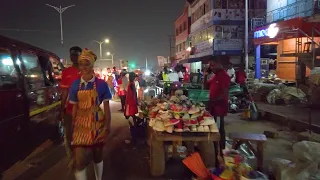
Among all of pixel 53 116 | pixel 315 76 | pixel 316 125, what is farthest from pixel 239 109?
pixel 53 116

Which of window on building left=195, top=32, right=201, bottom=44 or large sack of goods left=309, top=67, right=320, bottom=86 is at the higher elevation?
window on building left=195, top=32, right=201, bottom=44

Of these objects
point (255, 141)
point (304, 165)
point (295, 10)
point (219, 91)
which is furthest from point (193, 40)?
point (304, 165)

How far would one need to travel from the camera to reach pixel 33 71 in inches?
242

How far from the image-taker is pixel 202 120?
4.96m

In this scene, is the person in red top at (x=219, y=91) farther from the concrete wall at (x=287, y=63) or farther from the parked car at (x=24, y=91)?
the concrete wall at (x=287, y=63)

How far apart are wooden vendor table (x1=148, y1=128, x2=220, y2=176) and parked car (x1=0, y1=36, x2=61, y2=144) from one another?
227cm

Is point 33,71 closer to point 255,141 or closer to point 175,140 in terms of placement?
point 175,140

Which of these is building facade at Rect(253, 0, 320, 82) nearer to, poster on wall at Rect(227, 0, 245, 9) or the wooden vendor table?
the wooden vendor table

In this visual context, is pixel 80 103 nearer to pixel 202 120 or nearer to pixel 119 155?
pixel 202 120

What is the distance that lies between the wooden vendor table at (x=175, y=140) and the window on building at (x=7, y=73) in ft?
8.06

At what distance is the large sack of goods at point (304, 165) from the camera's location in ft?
12.9

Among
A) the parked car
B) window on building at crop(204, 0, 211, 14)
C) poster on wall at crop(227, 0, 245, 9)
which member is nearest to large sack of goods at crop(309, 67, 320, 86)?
the parked car

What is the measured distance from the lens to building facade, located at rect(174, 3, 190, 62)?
48281 millimetres

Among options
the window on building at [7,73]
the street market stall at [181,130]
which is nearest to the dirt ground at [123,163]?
the street market stall at [181,130]
